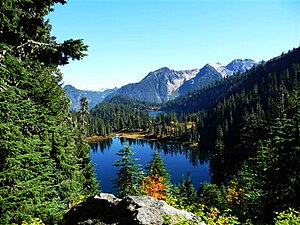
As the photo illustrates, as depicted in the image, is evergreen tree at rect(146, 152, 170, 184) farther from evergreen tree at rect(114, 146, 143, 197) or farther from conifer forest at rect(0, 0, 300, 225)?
evergreen tree at rect(114, 146, 143, 197)

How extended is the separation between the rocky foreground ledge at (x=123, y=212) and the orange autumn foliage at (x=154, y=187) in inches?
889

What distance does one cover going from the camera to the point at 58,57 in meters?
13.2

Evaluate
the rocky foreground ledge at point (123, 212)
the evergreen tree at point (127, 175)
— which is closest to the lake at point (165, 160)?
the evergreen tree at point (127, 175)

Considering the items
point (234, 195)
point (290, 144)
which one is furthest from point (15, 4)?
point (234, 195)

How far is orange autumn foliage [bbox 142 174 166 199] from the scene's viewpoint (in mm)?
37838

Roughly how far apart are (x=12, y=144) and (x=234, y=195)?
38891mm

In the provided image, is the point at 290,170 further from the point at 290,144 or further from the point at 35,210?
the point at 35,210

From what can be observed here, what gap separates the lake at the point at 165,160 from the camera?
10969 centimetres

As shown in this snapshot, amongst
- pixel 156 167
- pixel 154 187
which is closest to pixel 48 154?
pixel 154 187

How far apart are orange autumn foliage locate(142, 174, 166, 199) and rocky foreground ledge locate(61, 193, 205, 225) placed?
22585 mm

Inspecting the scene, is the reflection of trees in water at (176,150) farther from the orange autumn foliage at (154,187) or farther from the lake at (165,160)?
the orange autumn foliage at (154,187)

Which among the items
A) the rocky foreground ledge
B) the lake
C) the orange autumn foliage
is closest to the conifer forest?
the orange autumn foliage

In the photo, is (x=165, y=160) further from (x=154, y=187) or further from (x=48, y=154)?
(x=48, y=154)

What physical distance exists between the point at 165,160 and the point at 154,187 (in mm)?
105617
